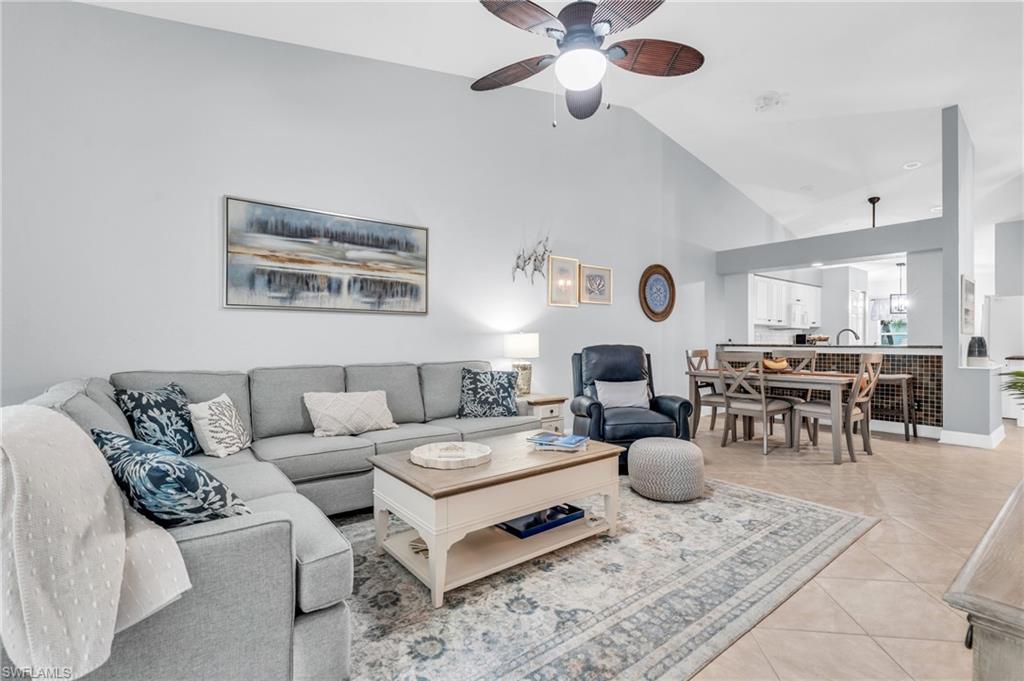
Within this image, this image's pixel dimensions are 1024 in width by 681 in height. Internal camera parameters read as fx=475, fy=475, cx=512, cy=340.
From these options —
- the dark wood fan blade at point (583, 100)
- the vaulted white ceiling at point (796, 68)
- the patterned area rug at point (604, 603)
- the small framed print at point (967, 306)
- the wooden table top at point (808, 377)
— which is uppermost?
the vaulted white ceiling at point (796, 68)

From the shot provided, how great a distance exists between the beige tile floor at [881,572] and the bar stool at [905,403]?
2.31 feet

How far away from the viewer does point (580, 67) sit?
229 cm

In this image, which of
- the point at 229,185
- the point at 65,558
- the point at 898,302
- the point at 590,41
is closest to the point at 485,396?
the point at 229,185

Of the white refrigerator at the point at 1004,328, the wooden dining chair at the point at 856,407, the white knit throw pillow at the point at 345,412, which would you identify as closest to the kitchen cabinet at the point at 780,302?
the white refrigerator at the point at 1004,328

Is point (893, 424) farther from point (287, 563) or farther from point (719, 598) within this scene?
point (287, 563)

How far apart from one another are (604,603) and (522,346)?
2513 millimetres

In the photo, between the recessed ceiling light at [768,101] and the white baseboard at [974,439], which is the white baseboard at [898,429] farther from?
the recessed ceiling light at [768,101]

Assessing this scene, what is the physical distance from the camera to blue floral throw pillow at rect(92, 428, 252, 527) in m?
1.17

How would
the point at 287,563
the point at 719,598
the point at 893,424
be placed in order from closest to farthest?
the point at 287,563, the point at 719,598, the point at 893,424

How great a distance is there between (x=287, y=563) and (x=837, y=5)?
4.50 m

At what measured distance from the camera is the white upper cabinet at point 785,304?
7043 millimetres

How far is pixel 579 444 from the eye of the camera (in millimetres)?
2445

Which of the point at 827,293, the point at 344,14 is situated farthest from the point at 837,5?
the point at 827,293

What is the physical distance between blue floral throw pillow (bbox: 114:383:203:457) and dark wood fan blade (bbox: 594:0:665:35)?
292 centimetres
